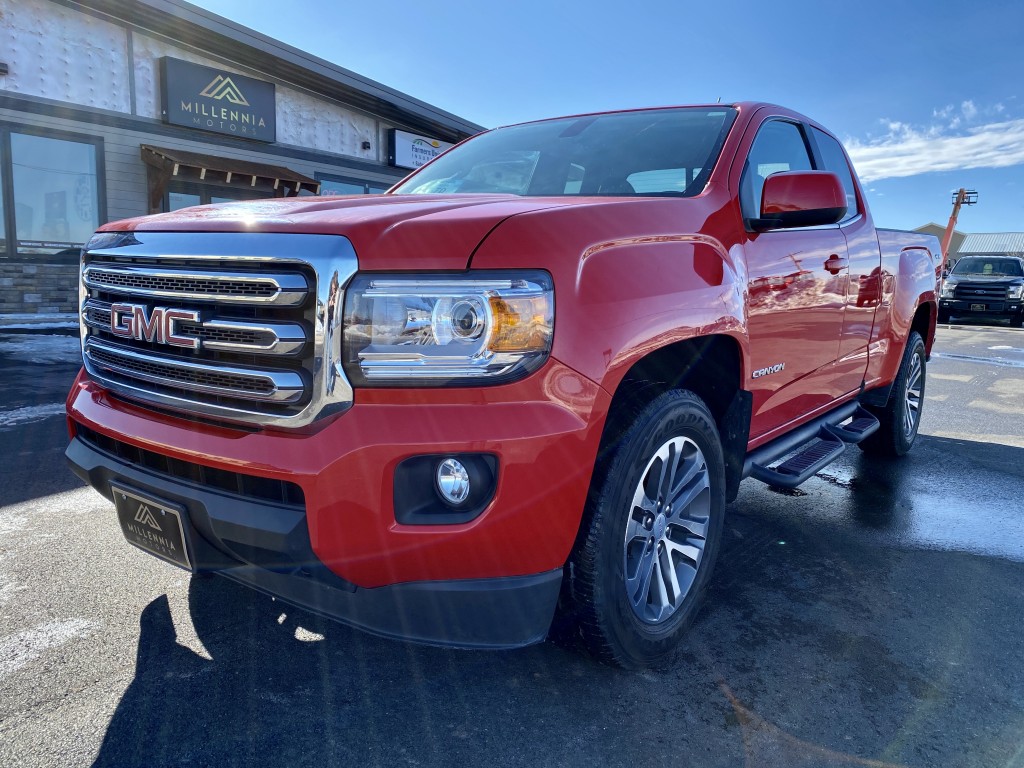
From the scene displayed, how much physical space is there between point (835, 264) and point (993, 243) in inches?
2739

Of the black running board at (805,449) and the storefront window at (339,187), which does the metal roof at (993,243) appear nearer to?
the storefront window at (339,187)

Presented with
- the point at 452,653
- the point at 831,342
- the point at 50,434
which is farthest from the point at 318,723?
the point at 50,434

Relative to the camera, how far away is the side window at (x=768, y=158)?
2.74 metres

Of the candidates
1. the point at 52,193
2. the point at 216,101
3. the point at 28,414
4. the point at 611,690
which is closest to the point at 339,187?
the point at 216,101

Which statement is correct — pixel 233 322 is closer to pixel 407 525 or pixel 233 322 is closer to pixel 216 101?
pixel 407 525

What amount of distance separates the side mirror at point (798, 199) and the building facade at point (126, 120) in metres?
7.71

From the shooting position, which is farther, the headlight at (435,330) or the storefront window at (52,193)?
the storefront window at (52,193)

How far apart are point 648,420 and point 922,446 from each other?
4258 millimetres

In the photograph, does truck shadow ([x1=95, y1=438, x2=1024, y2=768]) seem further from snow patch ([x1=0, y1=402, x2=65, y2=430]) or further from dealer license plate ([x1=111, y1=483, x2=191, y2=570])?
snow patch ([x1=0, y1=402, x2=65, y2=430])

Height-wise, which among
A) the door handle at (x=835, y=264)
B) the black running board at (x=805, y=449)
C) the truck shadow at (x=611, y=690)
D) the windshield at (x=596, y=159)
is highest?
the windshield at (x=596, y=159)

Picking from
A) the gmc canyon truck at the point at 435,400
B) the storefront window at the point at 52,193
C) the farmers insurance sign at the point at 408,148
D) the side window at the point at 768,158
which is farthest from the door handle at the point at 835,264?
the farmers insurance sign at the point at 408,148

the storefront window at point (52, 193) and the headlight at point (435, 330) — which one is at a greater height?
the storefront window at point (52, 193)

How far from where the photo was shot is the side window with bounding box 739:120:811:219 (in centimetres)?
274

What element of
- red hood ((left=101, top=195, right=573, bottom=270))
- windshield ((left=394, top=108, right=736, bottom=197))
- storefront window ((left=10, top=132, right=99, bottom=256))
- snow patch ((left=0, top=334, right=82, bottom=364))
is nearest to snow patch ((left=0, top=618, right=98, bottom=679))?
red hood ((left=101, top=195, right=573, bottom=270))
